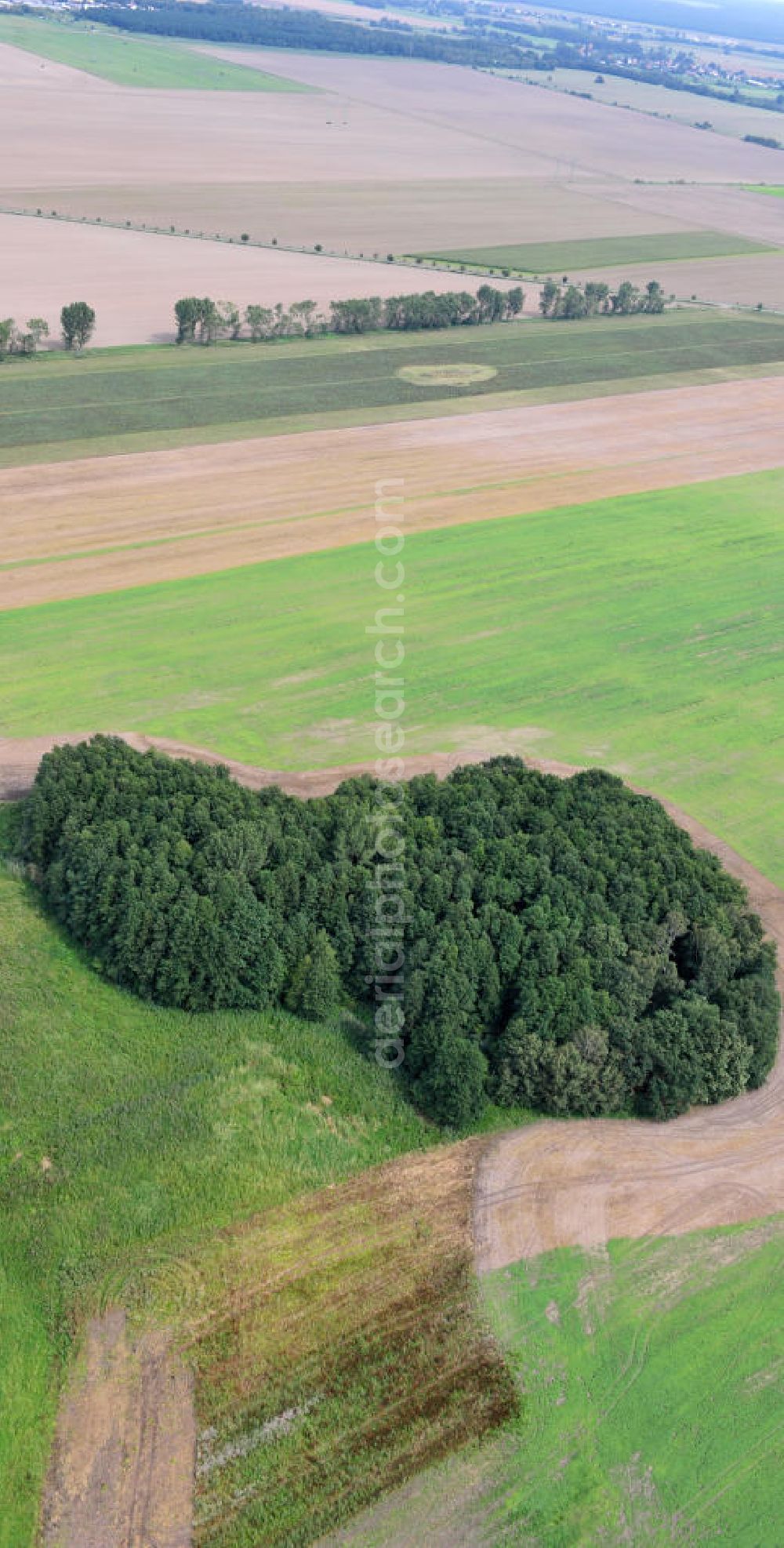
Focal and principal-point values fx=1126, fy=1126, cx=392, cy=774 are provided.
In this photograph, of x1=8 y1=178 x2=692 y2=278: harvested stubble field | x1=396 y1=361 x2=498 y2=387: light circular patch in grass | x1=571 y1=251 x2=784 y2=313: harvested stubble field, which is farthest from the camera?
x1=8 y1=178 x2=692 y2=278: harvested stubble field

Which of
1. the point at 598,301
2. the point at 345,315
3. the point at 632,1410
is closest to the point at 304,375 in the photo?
the point at 345,315

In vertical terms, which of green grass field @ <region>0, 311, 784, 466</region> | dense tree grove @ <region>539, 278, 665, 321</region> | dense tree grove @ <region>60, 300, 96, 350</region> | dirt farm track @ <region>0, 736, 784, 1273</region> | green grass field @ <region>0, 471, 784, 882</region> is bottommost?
dirt farm track @ <region>0, 736, 784, 1273</region>

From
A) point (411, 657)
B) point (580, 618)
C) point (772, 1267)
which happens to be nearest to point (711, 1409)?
point (772, 1267)

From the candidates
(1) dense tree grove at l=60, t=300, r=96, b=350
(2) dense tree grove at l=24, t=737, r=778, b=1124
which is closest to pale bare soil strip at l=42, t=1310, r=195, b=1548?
(2) dense tree grove at l=24, t=737, r=778, b=1124

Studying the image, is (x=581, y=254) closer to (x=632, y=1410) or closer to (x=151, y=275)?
(x=151, y=275)

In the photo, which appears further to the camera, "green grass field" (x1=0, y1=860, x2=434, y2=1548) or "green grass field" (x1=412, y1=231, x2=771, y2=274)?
"green grass field" (x1=412, y1=231, x2=771, y2=274)

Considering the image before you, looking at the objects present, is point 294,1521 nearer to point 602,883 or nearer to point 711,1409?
point 711,1409

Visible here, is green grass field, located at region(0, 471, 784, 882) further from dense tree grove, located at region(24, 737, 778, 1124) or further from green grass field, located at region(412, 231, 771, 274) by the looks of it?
Result: green grass field, located at region(412, 231, 771, 274)
